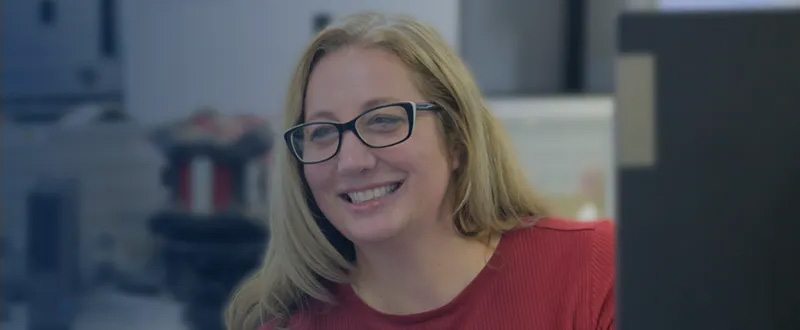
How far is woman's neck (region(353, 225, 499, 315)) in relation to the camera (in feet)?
3.66

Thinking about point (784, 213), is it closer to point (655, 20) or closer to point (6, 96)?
point (655, 20)

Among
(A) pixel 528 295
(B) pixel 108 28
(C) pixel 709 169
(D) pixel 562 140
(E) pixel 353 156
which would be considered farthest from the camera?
(D) pixel 562 140

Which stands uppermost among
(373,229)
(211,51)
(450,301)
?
(211,51)

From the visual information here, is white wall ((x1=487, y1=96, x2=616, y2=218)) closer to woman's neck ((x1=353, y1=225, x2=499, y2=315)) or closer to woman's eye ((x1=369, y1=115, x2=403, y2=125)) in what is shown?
woman's neck ((x1=353, y1=225, x2=499, y2=315))

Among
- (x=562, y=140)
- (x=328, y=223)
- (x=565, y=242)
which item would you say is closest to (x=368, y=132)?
(x=328, y=223)

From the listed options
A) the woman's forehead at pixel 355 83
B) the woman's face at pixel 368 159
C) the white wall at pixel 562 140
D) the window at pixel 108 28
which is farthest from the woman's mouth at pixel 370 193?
the white wall at pixel 562 140

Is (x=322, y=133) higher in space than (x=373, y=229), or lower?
higher

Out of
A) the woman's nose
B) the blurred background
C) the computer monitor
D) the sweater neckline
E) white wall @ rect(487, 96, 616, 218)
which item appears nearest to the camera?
the computer monitor

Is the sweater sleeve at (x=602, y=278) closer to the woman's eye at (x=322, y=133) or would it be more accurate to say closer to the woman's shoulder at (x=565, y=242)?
the woman's shoulder at (x=565, y=242)

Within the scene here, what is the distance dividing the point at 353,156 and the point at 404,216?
0.11 m

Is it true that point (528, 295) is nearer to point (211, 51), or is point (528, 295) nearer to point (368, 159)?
point (368, 159)

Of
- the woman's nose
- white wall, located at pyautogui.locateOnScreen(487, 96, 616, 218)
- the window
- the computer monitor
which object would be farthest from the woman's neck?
white wall, located at pyautogui.locateOnScreen(487, 96, 616, 218)

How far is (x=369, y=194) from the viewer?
3.42ft

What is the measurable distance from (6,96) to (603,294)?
1224 mm
